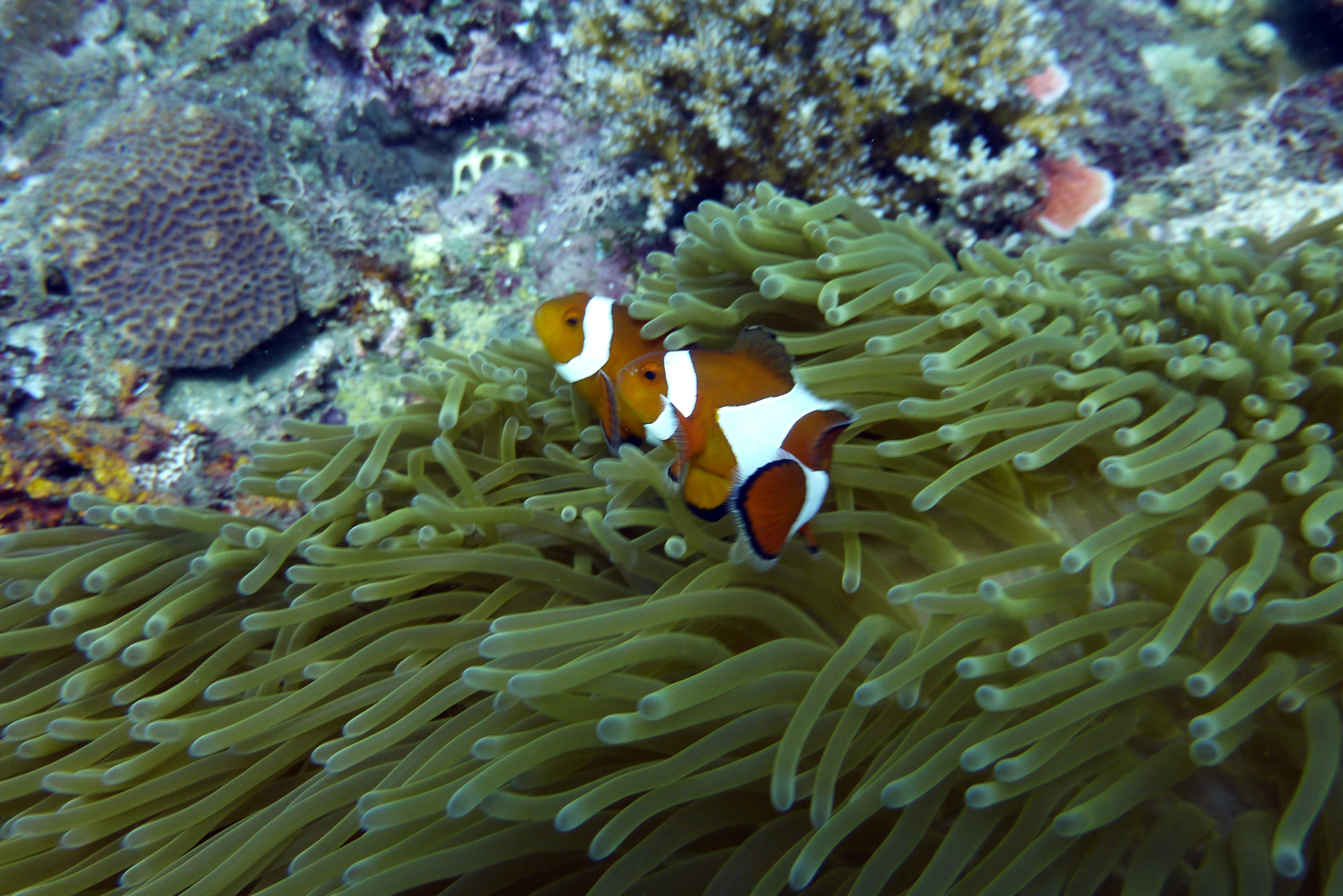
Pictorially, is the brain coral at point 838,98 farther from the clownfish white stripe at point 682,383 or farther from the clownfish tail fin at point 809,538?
the clownfish tail fin at point 809,538

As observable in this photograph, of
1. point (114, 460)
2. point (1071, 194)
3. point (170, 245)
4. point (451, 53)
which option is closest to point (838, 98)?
point (1071, 194)

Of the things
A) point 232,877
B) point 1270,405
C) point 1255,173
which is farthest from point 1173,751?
point 1255,173

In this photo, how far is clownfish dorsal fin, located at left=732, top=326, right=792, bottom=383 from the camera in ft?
4.29

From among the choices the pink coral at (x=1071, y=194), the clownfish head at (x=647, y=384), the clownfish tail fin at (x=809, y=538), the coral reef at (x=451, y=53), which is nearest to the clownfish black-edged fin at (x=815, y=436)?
the clownfish tail fin at (x=809, y=538)

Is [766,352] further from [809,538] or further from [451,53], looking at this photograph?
[451,53]

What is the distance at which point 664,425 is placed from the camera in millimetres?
1295

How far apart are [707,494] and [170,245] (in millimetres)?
2718

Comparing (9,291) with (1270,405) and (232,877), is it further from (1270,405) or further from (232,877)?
(1270,405)

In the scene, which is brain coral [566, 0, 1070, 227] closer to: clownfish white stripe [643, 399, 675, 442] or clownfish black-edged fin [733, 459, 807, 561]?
clownfish white stripe [643, 399, 675, 442]

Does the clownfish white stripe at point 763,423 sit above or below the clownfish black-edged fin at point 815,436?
above

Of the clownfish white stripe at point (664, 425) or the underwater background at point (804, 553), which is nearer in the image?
the underwater background at point (804, 553)

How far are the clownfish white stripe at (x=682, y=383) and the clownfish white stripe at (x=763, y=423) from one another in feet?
0.06

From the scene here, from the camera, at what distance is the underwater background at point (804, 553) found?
1.09m

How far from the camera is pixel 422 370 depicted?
2.55m
